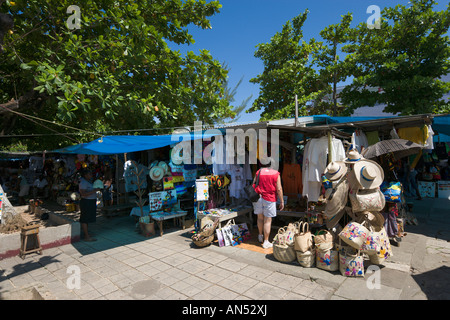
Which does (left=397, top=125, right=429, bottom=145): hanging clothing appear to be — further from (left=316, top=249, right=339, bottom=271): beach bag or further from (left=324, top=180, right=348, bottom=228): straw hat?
(left=316, top=249, right=339, bottom=271): beach bag

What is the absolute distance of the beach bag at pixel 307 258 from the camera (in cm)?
432

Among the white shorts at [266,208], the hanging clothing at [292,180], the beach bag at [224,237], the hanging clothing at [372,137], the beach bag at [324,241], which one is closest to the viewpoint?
the beach bag at [324,241]

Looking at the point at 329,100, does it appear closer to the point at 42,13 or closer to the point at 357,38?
the point at 357,38

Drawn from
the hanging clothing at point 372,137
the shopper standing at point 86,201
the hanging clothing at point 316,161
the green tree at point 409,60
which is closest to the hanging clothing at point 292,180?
the hanging clothing at point 316,161

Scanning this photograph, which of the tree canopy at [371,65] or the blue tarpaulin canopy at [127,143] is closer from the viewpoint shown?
the blue tarpaulin canopy at [127,143]

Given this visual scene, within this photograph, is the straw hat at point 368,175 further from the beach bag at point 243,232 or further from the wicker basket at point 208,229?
the wicker basket at point 208,229

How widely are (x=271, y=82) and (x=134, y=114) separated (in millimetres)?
9477

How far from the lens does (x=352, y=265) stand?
12.9 ft

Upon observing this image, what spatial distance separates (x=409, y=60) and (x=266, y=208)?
9755mm

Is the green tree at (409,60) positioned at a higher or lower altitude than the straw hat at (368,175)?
higher

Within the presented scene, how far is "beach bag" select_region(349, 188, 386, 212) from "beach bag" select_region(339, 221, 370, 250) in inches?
13.8

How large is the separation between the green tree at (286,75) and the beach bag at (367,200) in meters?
9.28

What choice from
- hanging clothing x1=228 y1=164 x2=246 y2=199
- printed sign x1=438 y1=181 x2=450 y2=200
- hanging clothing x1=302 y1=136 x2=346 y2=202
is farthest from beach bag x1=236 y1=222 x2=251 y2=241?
printed sign x1=438 y1=181 x2=450 y2=200

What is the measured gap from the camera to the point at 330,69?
12188 millimetres
